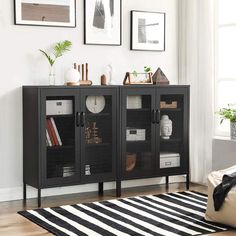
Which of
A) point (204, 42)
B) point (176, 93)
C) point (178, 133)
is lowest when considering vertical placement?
point (178, 133)

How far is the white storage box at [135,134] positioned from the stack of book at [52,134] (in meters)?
0.76

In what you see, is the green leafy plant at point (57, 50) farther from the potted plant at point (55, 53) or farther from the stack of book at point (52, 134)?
the stack of book at point (52, 134)

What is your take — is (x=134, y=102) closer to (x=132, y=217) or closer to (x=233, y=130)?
(x=233, y=130)

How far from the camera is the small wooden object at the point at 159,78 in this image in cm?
584

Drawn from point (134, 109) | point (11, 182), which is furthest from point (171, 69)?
point (11, 182)

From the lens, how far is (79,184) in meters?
5.32

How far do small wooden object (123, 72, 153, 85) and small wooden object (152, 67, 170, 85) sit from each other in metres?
0.07

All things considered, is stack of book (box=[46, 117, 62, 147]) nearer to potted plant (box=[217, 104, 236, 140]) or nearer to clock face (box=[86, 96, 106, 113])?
clock face (box=[86, 96, 106, 113])

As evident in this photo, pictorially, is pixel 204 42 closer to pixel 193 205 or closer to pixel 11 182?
pixel 193 205

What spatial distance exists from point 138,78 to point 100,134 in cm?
89

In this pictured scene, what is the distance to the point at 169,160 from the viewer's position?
5.82m

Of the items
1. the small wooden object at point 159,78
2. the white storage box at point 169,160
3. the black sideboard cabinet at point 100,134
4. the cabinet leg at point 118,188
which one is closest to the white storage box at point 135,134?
the black sideboard cabinet at point 100,134

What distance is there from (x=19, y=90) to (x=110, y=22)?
122 cm

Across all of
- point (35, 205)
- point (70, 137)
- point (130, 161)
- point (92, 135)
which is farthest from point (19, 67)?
point (130, 161)
